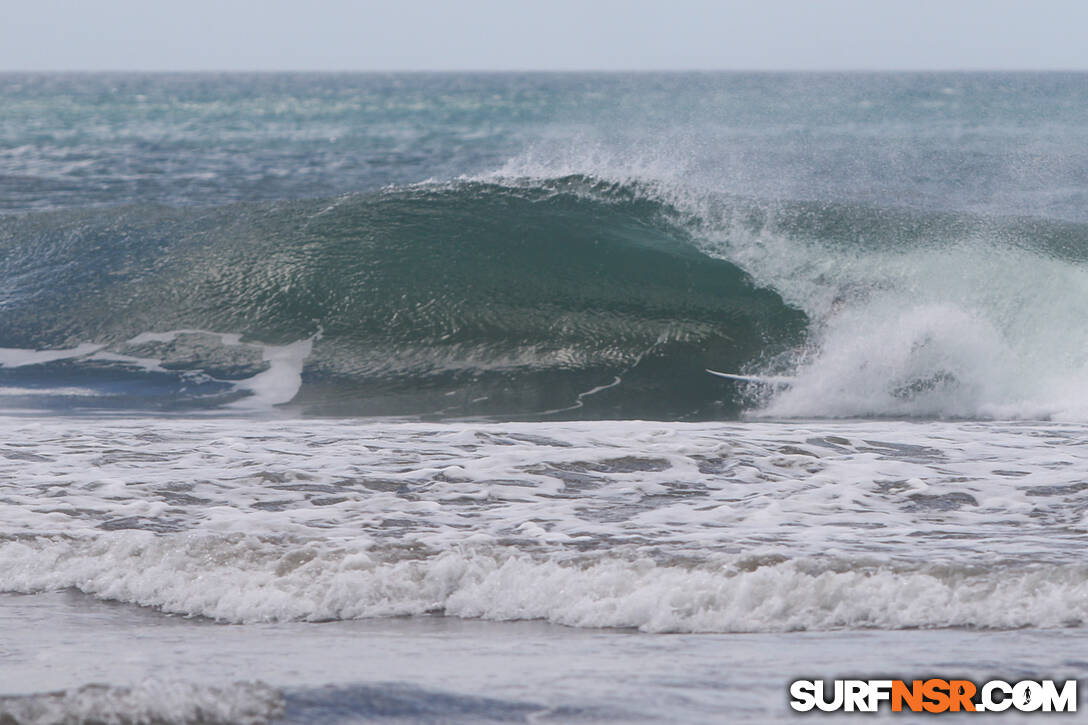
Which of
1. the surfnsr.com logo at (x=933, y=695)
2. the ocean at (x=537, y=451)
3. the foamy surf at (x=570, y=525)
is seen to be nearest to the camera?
the surfnsr.com logo at (x=933, y=695)

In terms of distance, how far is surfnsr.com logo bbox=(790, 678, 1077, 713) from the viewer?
279 cm

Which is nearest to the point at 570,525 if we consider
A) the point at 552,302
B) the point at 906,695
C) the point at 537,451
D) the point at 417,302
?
the point at 537,451

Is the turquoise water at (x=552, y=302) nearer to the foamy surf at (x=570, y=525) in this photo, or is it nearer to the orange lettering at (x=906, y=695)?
the foamy surf at (x=570, y=525)

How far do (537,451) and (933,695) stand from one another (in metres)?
3.09

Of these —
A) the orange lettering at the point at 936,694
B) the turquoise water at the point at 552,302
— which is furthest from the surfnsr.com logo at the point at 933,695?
the turquoise water at the point at 552,302

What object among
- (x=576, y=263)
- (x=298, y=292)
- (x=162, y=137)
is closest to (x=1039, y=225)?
(x=576, y=263)

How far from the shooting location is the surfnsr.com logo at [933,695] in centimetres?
279

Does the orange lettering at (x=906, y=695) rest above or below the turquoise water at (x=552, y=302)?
below

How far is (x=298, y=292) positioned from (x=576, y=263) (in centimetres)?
253

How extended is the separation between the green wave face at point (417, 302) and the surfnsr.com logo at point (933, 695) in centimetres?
457

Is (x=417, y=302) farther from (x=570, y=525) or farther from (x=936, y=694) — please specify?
(x=936, y=694)

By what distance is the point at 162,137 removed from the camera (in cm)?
3459

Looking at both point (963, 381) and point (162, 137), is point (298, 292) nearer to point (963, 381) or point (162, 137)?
point (963, 381)

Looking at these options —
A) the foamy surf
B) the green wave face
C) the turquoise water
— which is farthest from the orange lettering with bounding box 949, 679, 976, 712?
the green wave face
